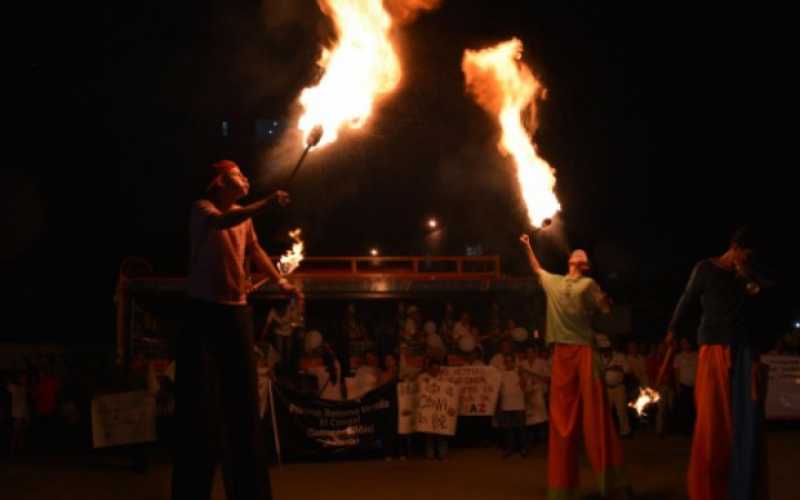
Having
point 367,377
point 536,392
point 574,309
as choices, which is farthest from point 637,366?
point 574,309

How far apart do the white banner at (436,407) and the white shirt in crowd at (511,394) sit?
752mm

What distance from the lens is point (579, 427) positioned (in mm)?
7473

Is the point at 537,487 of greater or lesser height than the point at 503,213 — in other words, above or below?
below

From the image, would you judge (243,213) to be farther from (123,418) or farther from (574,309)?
(123,418)

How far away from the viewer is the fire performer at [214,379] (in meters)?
4.84

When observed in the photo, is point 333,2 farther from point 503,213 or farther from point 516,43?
point 503,213

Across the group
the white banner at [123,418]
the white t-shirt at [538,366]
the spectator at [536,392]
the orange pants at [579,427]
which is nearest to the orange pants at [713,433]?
the orange pants at [579,427]

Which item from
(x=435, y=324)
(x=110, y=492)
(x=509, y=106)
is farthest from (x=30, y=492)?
(x=435, y=324)

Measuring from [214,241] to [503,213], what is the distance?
20.4 meters

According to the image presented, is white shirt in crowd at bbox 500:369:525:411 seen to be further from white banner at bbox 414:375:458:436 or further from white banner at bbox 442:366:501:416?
white banner at bbox 414:375:458:436

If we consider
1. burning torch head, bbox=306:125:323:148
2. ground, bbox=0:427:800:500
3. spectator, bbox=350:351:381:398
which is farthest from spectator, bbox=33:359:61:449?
burning torch head, bbox=306:125:323:148

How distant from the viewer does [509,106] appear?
9422 mm

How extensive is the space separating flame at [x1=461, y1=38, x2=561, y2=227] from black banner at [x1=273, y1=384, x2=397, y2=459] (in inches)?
164

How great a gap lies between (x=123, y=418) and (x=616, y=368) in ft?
25.5
